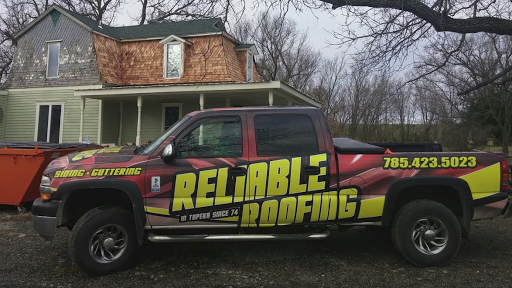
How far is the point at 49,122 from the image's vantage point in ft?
56.4

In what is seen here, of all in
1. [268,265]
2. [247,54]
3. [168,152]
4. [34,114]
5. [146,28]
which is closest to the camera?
[168,152]

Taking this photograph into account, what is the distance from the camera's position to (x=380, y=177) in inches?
165

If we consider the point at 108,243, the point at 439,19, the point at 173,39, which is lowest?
the point at 108,243

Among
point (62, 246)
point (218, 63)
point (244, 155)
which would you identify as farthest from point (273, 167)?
point (218, 63)

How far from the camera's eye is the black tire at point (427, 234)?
4.25m

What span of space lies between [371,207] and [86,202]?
3363 mm

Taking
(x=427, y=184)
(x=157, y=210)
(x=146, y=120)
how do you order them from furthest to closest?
(x=146, y=120)
(x=427, y=184)
(x=157, y=210)

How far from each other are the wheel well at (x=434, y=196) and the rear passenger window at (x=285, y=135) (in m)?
1.26

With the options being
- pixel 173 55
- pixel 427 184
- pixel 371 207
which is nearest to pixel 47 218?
pixel 371 207

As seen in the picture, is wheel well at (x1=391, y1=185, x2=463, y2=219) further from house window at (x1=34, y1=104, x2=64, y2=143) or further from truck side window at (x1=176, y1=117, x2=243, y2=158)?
house window at (x1=34, y1=104, x2=64, y2=143)

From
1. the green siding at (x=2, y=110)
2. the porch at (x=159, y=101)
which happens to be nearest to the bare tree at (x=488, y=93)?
the porch at (x=159, y=101)

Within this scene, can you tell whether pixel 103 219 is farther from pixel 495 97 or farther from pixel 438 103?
pixel 438 103

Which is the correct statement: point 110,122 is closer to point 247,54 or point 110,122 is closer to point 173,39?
point 173,39

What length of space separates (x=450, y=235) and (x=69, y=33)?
18.1 meters
